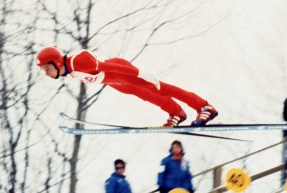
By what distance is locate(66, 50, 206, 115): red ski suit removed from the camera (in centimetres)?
576

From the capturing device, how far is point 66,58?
582 cm

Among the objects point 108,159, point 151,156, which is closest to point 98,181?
point 108,159

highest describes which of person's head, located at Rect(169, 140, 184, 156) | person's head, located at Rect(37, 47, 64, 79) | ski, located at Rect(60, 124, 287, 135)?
person's head, located at Rect(37, 47, 64, 79)

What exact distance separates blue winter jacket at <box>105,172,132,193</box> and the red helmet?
1.33m

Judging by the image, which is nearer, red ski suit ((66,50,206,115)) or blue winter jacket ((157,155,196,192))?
→ red ski suit ((66,50,206,115))

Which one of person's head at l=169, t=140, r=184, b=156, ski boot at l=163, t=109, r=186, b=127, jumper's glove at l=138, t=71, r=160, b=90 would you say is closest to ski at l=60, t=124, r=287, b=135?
ski boot at l=163, t=109, r=186, b=127

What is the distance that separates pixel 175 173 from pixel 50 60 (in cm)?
187

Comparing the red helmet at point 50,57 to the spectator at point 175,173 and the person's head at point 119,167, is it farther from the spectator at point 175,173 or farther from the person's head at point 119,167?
the spectator at point 175,173

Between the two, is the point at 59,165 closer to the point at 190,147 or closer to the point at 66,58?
the point at 66,58

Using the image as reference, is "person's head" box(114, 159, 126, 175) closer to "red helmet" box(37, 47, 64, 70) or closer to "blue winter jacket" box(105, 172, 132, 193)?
"blue winter jacket" box(105, 172, 132, 193)

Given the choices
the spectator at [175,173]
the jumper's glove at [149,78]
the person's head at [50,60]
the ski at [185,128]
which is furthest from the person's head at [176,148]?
the person's head at [50,60]

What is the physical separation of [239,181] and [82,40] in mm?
6203

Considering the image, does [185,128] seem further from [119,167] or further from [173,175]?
[119,167]

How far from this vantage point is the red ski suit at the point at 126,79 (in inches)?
227
